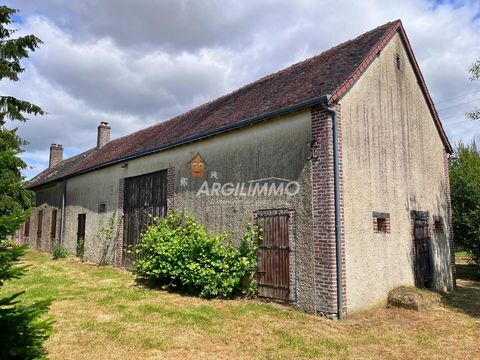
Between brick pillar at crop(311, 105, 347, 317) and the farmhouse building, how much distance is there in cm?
2

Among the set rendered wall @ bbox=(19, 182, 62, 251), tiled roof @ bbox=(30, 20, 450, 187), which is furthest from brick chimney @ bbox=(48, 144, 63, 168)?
tiled roof @ bbox=(30, 20, 450, 187)

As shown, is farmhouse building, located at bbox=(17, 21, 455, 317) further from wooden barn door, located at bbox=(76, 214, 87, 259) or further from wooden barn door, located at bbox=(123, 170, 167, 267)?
wooden barn door, located at bbox=(76, 214, 87, 259)

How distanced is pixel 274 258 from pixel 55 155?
25.3m

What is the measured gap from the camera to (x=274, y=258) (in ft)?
27.0

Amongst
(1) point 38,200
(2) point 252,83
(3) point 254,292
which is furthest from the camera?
(1) point 38,200

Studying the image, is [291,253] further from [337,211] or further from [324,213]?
[337,211]

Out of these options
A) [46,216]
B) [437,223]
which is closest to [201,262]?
[437,223]

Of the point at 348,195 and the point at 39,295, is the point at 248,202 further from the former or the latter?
the point at 39,295

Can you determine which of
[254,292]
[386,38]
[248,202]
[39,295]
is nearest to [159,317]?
[254,292]

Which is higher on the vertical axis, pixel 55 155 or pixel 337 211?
pixel 55 155

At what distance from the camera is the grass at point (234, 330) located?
5.55 metres

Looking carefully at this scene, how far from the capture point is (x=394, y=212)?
9.11m

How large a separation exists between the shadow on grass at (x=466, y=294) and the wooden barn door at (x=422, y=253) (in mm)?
593

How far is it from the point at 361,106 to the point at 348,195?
7.09ft
